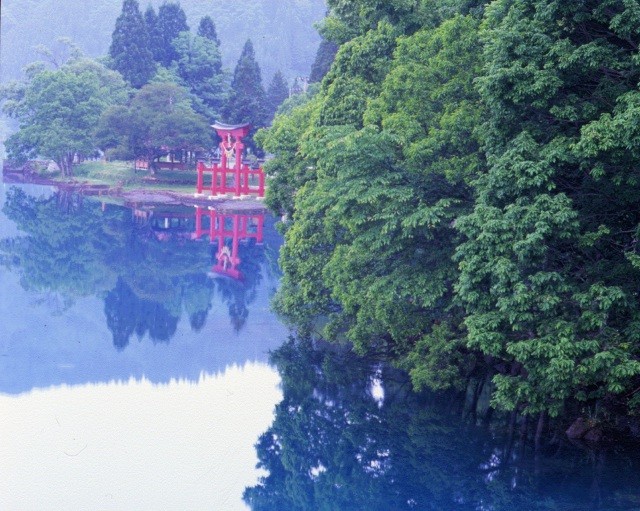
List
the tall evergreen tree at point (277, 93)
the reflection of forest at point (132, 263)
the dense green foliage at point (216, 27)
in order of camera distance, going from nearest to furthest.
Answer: the reflection of forest at point (132, 263) → the tall evergreen tree at point (277, 93) → the dense green foliage at point (216, 27)

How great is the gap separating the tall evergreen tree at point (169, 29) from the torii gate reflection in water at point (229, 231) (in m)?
17.0

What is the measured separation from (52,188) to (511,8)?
44.3 metres

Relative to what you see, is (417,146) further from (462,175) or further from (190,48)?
(190,48)

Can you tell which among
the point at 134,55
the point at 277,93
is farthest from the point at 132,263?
the point at 277,93

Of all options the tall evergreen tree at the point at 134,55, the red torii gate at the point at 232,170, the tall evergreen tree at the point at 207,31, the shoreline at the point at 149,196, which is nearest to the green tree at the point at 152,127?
the shoreline at the point at 149,196

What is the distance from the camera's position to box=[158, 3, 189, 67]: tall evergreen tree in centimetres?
5488

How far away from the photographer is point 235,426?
12898 mm

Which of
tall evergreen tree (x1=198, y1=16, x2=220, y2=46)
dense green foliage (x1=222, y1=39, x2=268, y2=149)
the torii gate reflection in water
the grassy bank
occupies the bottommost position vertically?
the torii gate reflection in water

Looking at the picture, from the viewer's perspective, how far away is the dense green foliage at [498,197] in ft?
32.1

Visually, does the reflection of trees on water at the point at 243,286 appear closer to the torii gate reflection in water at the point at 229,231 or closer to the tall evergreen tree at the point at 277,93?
the torii gate reflection in water at the point at 229,231

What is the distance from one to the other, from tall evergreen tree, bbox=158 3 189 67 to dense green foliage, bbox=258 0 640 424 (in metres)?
41.2

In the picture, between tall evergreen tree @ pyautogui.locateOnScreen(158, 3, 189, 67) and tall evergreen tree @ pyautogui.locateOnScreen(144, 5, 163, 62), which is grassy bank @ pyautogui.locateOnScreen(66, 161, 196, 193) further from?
tall evergreen tree @ pyautogui.locateOnScreen(158, 3, 189, 67)

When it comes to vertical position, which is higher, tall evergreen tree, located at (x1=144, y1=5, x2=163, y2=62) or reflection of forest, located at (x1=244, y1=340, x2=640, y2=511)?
tall evergreen tree, located at (x1=144, y1=5, x2=163, y2=62)

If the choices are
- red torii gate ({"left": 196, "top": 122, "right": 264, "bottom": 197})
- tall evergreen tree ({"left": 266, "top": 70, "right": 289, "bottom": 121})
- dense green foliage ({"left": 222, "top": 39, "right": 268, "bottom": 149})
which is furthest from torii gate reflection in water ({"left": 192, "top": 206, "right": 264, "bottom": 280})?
tall evergreen tree ({"left": 266, "top": 70, "right": 289, "bottom": 121})
